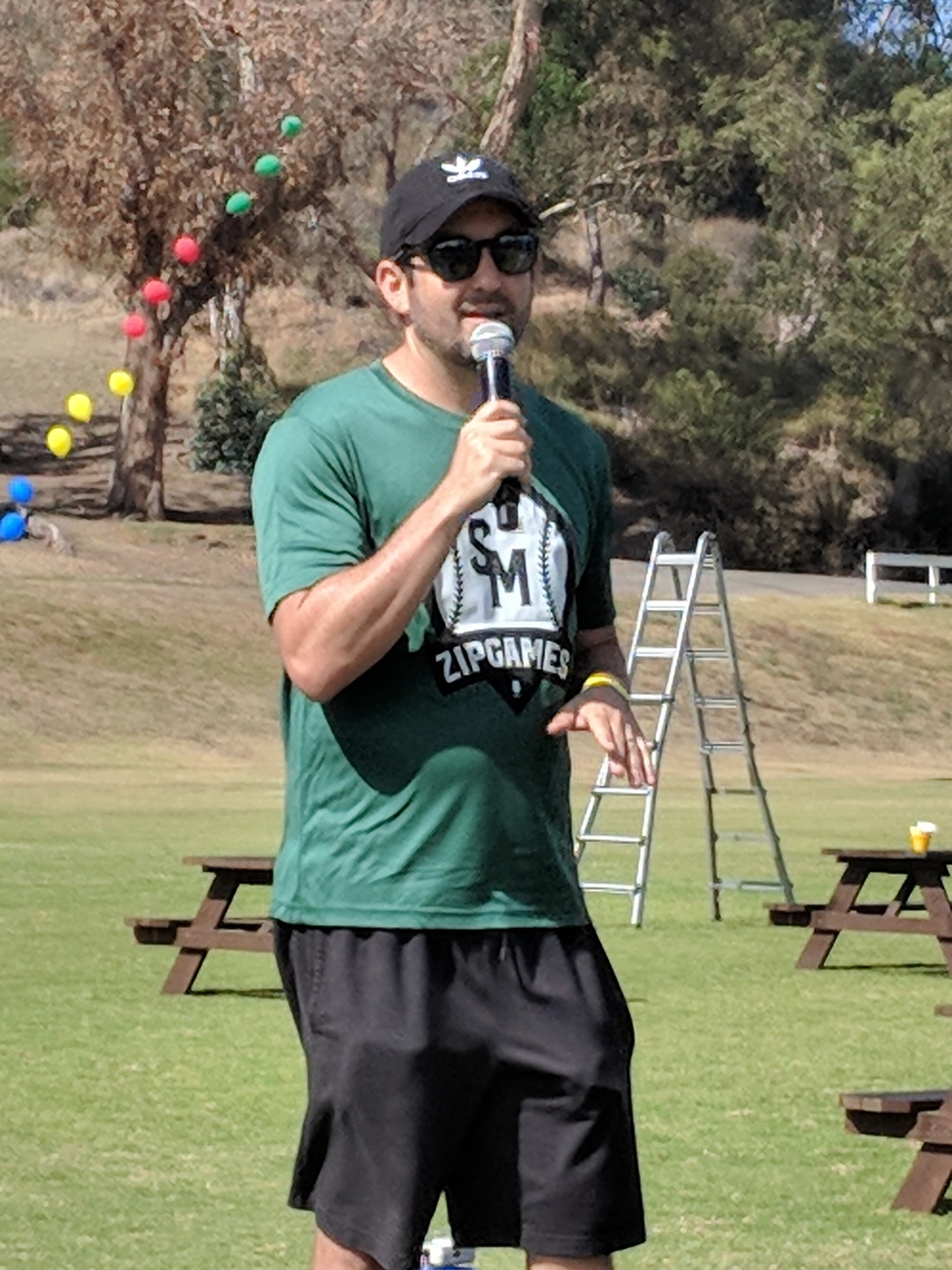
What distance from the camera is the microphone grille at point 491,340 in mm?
4301

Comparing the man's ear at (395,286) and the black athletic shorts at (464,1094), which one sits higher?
the man's ear at (395,286)

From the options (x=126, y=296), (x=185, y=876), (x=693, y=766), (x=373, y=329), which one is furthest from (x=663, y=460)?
(x=185, y=876)

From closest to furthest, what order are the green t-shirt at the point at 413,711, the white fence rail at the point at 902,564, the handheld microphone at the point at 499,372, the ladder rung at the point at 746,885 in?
the handheld microphone at the point at 499,372 < the green t-shirt at the point at 413,711 < the ladder rung at the point at 746,885 < the white fence rail at the point at 902,564

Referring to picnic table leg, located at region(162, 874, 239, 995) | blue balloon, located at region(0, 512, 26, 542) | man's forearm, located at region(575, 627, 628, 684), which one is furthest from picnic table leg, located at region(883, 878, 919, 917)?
blue balloon, located at region(0, 512, 26, 542)

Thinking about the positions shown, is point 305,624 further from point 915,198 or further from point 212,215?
point 915,198

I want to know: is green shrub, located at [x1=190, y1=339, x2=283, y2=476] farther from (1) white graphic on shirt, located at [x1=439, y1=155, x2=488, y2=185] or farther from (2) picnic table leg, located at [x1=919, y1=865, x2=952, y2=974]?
(1) white graphic on shirt, located at [x1=439, y1=155, x2=488, y2=185]

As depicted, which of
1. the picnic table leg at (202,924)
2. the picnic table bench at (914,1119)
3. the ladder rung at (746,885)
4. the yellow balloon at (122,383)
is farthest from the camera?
the yellow balloon at (122,383)

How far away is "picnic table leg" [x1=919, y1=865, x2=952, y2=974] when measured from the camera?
551 inches

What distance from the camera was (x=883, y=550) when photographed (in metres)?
62.2

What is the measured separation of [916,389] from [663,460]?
6128mm

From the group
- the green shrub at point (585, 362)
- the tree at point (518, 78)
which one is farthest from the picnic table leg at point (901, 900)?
the green shrub at point (585, 362)

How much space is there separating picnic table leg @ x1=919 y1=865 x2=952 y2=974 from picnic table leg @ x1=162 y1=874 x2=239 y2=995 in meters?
3.43

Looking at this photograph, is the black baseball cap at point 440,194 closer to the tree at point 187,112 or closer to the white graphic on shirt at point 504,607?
the white graphic on shirt at point 504,607

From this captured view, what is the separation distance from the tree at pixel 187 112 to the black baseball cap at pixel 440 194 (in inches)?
1597
